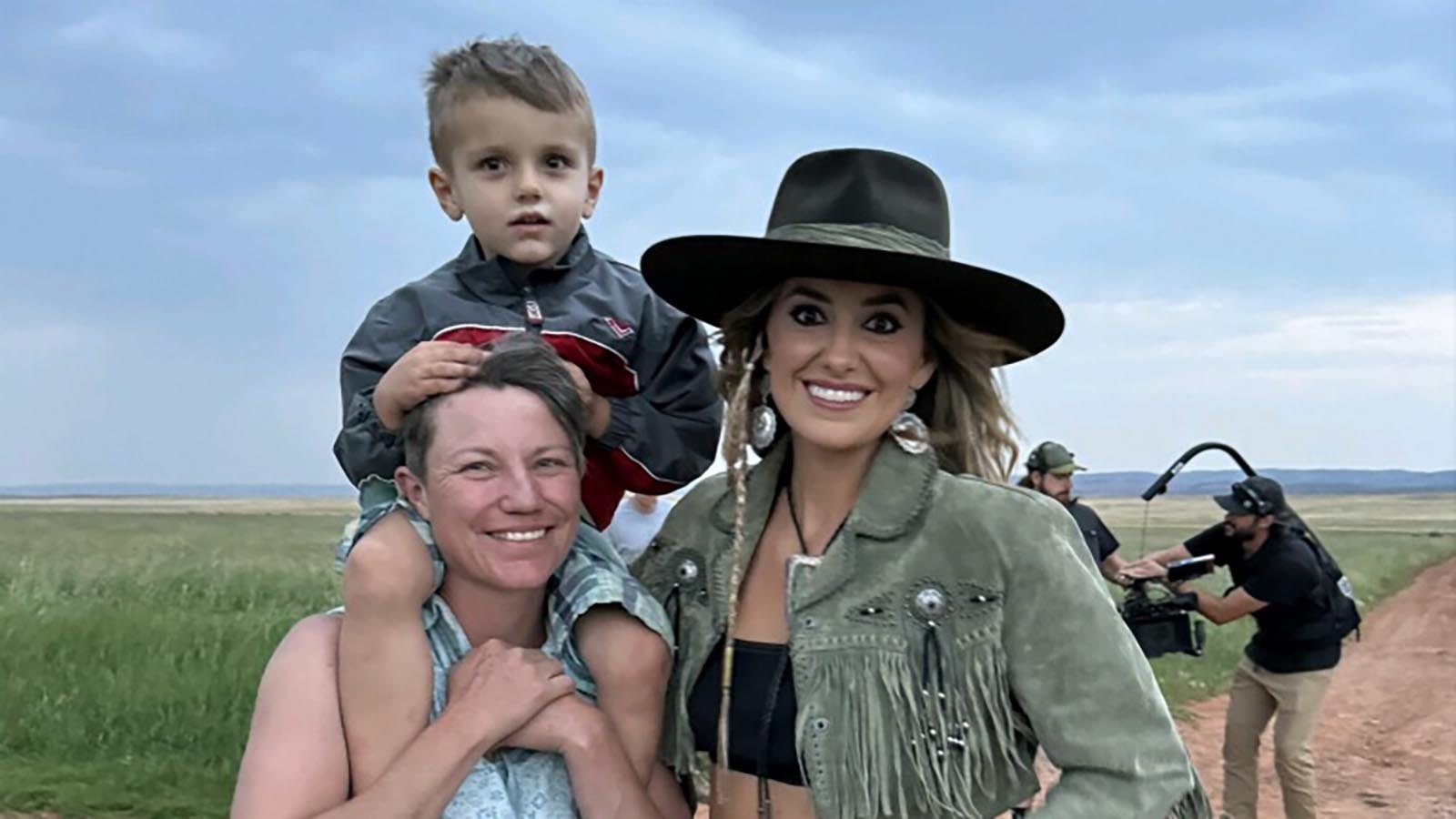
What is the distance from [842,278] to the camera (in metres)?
2.32

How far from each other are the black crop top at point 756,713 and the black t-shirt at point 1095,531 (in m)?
6.11

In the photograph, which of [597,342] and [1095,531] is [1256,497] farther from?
[597,342]

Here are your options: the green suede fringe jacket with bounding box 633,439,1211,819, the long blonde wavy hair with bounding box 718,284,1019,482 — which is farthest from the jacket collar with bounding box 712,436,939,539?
the long blonde wavy hair with bounding box 718,284,1019,482

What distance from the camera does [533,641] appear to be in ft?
8.14

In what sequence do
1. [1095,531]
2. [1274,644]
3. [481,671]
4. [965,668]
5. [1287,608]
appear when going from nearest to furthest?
1. [965,668]
2. [481,671]
3. [1287,608]
4. [1274,644]
5. [1095,531]

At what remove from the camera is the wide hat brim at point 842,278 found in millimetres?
2277

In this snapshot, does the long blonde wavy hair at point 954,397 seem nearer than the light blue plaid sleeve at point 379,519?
No

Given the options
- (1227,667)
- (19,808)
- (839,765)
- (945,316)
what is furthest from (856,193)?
(1227,667)

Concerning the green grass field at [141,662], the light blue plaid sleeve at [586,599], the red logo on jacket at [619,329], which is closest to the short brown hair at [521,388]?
the light blue plaid sleeve at [586,599]

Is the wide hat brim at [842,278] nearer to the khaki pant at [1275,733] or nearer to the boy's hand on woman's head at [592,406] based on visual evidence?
the boy's hand on woman's head at [592,406]

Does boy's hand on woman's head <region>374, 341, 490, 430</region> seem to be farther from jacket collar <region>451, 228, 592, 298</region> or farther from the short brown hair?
jacket collar <region>451, 228, 592, 298</region>

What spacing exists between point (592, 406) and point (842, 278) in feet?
1.67

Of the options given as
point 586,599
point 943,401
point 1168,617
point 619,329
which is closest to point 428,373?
point 586,599

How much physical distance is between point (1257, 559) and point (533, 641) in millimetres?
6590
